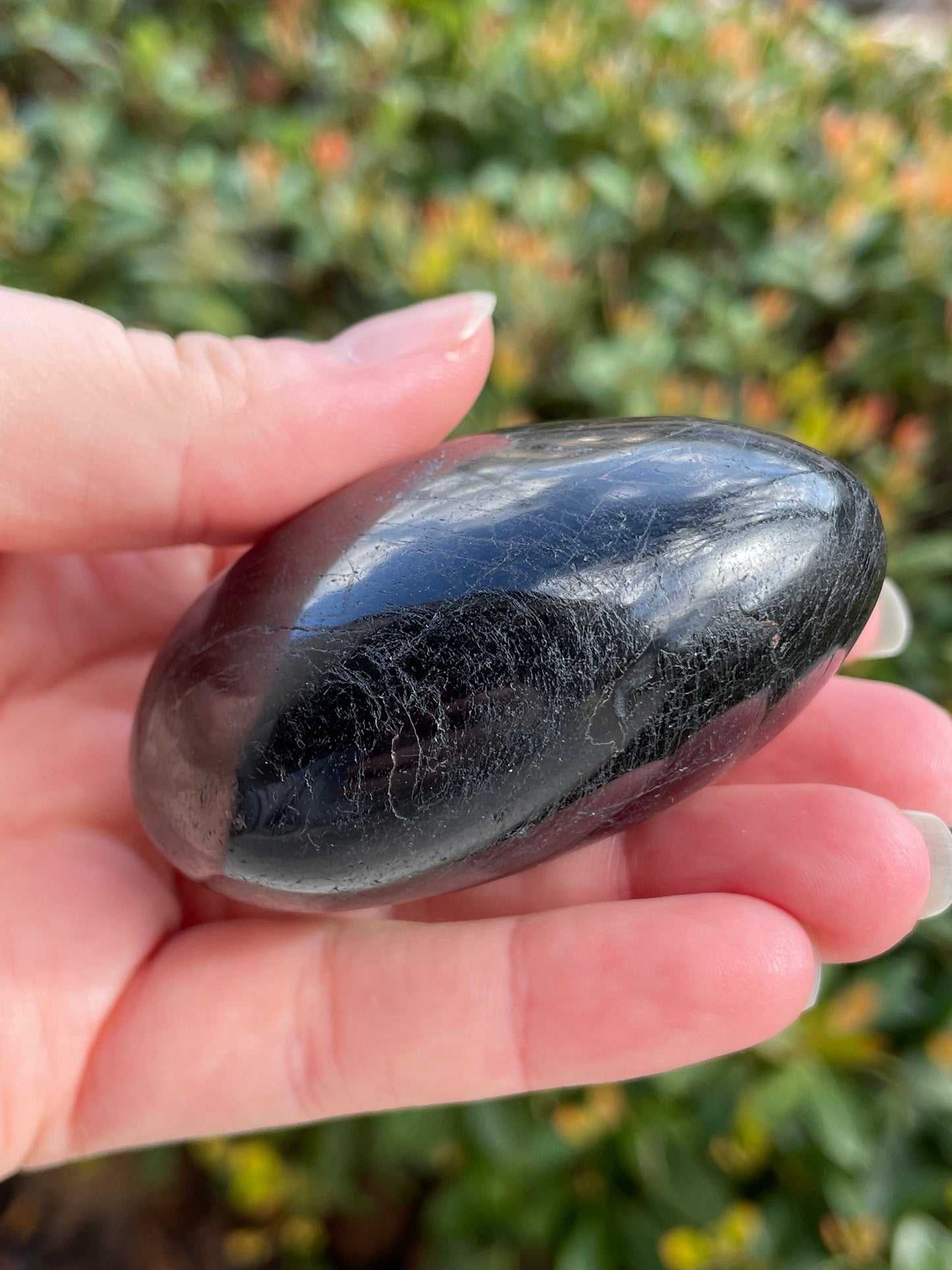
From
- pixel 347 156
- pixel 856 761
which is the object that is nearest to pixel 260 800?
pixel 856 761

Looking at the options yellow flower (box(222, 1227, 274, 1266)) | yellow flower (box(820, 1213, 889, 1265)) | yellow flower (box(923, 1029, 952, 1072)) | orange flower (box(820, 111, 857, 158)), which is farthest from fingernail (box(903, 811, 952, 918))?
orange flower (box(820, 111, 857, 158))

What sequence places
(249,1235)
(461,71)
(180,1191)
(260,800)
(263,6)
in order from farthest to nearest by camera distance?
(263,6) → (461,71) → (180,1191) → (249,1235) → (260,800)

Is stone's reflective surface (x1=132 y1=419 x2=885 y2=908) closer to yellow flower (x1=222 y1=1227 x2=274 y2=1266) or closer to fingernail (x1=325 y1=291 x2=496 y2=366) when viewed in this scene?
fingernail (x1=325 y1=291 x2=496 y2=366)

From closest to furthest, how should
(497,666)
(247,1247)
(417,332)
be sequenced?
(497,666)
(417,332)
(247,1247)

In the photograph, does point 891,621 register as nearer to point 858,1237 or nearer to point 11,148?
point 858,1237

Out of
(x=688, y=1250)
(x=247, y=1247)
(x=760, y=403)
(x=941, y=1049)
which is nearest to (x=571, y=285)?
(x=760, y=403)

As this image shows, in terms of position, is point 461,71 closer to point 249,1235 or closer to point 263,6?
point 263,6
